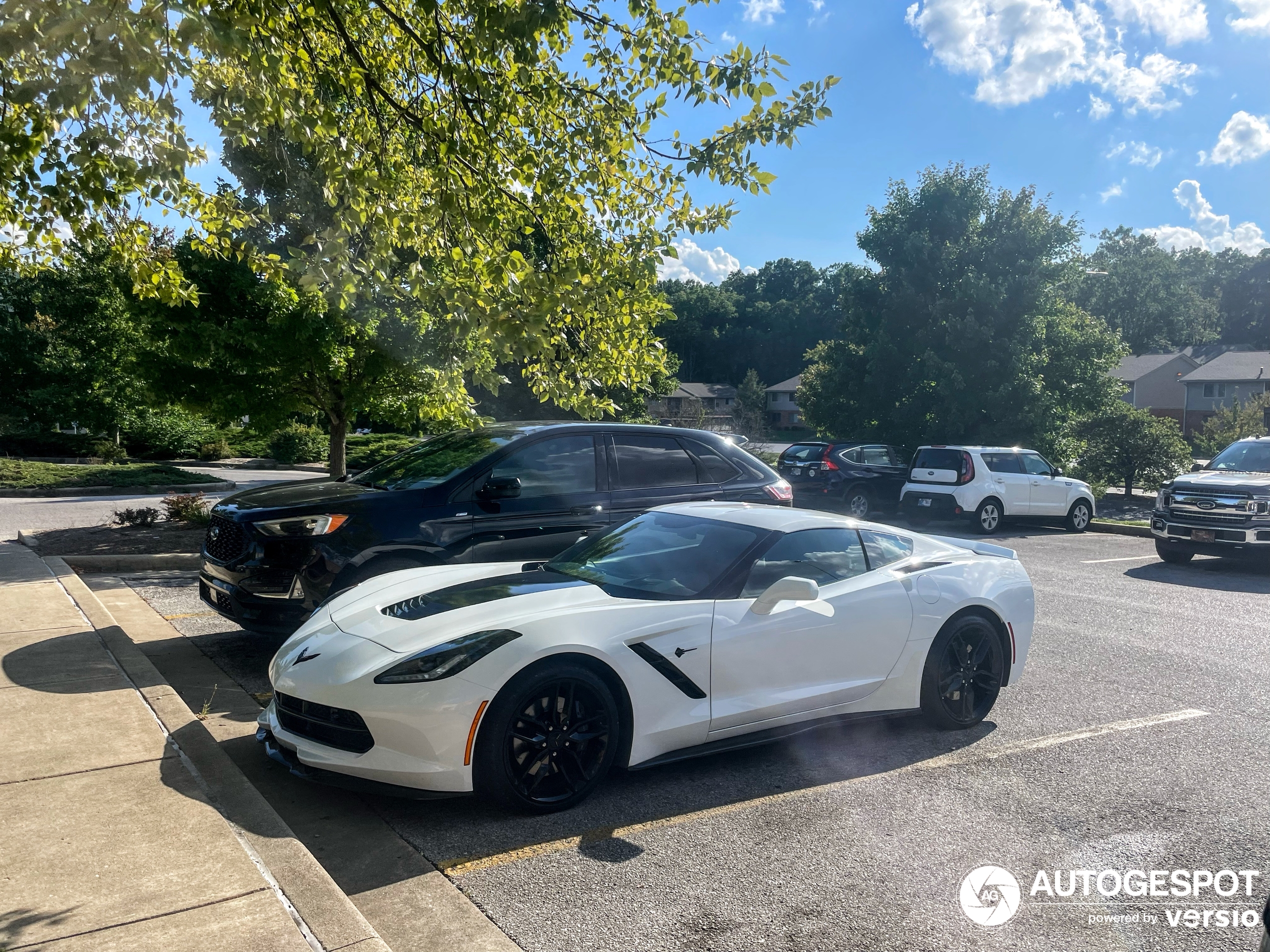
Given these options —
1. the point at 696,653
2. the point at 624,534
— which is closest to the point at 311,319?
the point at 624,534

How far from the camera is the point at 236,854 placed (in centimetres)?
349

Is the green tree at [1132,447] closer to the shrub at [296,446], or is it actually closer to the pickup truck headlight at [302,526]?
the pickup truck headlight at [302,526]

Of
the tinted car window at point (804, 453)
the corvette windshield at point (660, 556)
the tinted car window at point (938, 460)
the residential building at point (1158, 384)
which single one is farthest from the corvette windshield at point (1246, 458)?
the residential building at point (1158, 384)

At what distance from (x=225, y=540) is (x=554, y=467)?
2.46m

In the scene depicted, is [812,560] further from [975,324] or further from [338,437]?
[975,324]

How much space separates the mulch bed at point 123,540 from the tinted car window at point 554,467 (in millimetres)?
5972

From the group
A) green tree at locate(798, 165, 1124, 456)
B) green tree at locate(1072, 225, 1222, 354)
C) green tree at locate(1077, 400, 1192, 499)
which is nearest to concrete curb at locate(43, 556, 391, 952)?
green tree at locate(798, 165, 1124, 456)

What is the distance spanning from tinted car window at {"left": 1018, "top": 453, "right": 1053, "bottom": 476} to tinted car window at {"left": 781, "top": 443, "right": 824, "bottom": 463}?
396 centimetres

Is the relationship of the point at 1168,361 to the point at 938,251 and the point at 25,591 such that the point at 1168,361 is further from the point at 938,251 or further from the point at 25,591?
the point at 25,591

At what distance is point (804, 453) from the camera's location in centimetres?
1986

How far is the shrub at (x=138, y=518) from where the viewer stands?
41.2ft

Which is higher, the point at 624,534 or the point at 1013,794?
the point at 624,534

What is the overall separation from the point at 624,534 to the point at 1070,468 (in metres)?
22.2

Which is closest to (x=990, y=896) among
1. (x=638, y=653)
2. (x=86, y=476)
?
(x=638, y=653)
